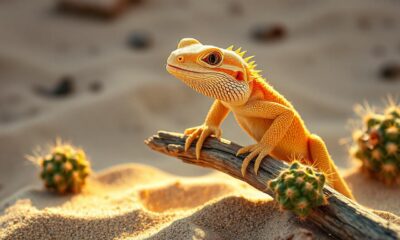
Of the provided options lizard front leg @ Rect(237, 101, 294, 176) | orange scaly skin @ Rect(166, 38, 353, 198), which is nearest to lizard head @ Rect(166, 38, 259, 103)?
orange scaly skin @ Rect(166, 38, 353, 198)

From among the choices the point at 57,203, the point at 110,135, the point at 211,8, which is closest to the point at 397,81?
the point at 211,8

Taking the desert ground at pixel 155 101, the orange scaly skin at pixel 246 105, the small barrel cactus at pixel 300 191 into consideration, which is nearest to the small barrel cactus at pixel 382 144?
the desert ground at pixel 155 101

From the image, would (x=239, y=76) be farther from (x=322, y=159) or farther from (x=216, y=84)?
(x=322, y=159)

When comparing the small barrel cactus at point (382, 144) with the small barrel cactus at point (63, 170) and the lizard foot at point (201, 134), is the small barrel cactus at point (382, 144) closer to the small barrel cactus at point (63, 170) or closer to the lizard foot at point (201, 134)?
the lizard foot at point (201, 134)

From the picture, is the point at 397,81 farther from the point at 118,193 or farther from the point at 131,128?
the point at 118,193

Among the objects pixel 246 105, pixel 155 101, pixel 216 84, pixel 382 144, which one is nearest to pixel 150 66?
pixel 155 101

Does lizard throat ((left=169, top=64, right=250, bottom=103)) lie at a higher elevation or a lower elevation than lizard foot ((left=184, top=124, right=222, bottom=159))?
higher

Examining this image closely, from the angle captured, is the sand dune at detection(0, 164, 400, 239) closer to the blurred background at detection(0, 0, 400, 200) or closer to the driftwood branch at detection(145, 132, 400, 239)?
the driftwood branch at detection(145, 132, 400, 239)
